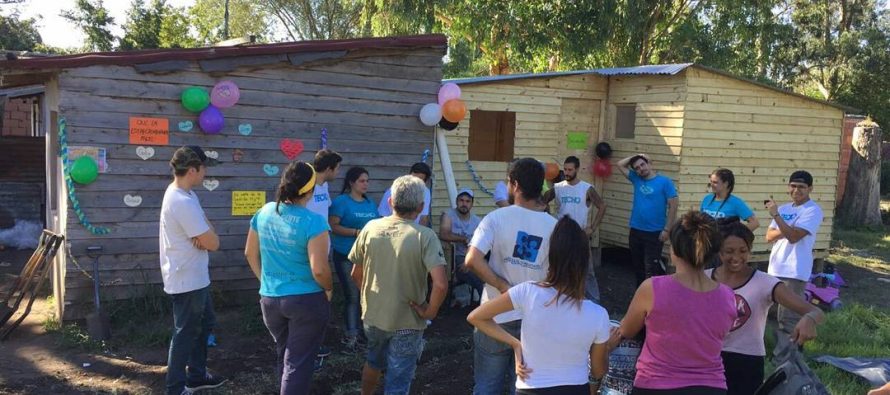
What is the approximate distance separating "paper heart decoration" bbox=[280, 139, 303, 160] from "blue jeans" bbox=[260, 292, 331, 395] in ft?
10.9

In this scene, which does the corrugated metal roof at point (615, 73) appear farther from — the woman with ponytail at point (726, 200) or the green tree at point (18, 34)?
the green tree at point (18, 34)

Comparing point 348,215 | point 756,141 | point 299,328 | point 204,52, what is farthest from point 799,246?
point 204,52

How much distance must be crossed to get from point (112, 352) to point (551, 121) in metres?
6.55

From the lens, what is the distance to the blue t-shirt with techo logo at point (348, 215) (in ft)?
18.5

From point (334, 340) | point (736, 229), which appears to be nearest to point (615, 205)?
point (334, 340)

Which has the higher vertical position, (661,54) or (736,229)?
(661,54)

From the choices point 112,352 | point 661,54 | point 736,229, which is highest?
point 661,54

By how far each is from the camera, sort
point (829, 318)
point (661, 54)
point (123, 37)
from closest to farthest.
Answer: point (829, 318) < point (661, 54) < point (123, 37)

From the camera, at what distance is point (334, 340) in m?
6.12

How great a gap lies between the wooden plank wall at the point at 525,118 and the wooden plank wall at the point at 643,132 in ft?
1.21

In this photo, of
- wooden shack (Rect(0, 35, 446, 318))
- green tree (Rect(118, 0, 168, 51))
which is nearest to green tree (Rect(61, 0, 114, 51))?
green tree (Rect(118, 0, 168, 51))

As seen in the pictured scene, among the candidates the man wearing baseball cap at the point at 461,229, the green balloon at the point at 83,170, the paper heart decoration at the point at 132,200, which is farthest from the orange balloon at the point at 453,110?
the green balloon at the point at 83,170

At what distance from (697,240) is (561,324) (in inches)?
27.4

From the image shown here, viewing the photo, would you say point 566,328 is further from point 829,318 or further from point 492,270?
point 829,318
